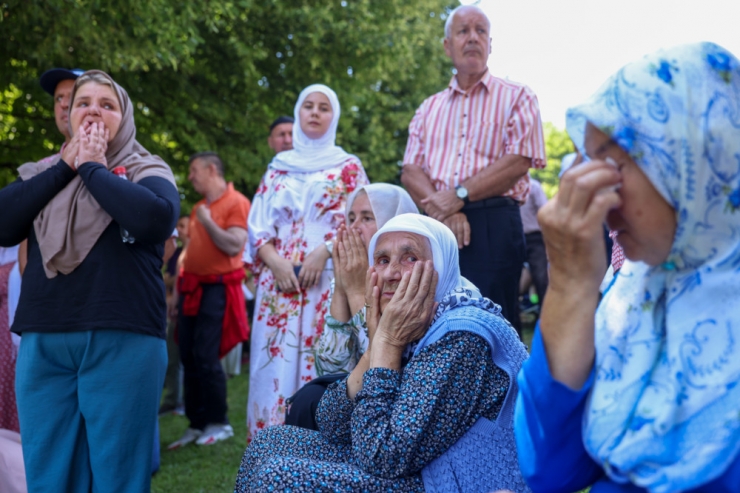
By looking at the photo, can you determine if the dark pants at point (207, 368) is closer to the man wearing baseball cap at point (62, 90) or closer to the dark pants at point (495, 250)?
the man wearing baseball cap at point (62, 90)

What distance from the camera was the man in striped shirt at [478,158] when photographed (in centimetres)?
409

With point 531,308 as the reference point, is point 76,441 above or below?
above

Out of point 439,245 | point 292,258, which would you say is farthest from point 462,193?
point 439,245

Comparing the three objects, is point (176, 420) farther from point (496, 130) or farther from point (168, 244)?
point (496, 130)

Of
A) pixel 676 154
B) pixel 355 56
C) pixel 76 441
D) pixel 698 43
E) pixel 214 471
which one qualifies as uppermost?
pixel 355 56

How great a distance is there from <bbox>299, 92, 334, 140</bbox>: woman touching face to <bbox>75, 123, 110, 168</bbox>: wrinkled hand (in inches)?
71.0

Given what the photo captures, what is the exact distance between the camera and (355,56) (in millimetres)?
10188

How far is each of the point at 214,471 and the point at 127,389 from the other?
2.24 meters

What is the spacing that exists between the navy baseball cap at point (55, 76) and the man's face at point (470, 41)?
6.82ft

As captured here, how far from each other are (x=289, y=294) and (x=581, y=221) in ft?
10.5

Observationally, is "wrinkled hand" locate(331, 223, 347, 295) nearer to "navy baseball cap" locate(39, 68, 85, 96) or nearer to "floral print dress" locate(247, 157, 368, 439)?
"floral print dress" locate(247, 157, 368, 439)

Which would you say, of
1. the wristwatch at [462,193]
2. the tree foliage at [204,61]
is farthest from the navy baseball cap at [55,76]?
the tree foliage at [204,61]

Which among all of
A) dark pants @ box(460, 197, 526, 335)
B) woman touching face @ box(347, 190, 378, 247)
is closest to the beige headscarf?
woman touching face @ box(347, 190, 378, 247)

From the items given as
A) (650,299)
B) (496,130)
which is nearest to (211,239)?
(496,130)
